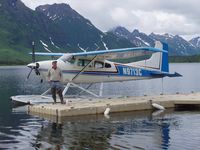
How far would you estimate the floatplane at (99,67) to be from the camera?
23531mm

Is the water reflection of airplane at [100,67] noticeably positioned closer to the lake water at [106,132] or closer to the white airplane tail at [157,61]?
the white airplane tail at [157,61]

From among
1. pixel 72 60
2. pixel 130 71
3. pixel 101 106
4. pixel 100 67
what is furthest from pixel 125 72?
pixel 101 106

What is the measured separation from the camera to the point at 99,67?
25031 mm

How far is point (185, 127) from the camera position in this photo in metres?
17.0

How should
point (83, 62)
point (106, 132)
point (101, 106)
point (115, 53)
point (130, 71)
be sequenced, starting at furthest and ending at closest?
point (130, 71) → point (83, 62) → point (115, 53) → point (101, 106) → point (106, 132)

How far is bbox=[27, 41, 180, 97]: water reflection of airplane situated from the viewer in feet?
77.2

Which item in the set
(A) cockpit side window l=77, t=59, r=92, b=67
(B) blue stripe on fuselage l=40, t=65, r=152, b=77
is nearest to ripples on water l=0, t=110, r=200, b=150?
(B) blue stripe on fuselage l=40, t=65, r=152, b=77

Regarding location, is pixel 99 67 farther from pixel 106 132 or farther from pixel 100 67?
pixel 106 132

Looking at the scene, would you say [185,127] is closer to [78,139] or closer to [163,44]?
[78,139]

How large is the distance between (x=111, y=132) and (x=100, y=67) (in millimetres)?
9389

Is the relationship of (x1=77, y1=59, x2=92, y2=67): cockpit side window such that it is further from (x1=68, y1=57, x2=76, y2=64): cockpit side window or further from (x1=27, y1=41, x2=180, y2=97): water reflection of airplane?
(x1=68, y1=57, x2=76, y2=64): cockpit side window

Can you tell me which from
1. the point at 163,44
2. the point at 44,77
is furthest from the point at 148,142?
the point at 163,44

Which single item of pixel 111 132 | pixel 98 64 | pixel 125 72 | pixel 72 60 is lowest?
pixel 111 132

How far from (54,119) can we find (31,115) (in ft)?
7.77
